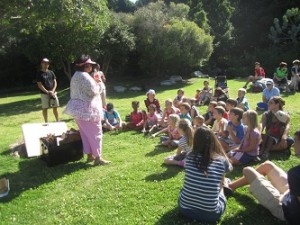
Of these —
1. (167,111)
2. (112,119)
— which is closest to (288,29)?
(167,111)

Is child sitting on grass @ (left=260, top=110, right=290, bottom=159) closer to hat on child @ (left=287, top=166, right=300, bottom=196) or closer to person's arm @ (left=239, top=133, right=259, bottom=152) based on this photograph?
person's arm @ (left=239, top=133, right=259, bottom=152)

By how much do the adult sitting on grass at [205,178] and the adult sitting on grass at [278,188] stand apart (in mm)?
572

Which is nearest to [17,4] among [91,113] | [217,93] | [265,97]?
[91,113]

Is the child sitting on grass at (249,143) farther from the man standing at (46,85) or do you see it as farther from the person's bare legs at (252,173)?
the man standing at (46,85)

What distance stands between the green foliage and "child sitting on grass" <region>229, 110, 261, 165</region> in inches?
825

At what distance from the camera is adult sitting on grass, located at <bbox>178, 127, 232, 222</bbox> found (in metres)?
4.39

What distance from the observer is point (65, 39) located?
18.2 metres

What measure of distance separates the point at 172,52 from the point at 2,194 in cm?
1700

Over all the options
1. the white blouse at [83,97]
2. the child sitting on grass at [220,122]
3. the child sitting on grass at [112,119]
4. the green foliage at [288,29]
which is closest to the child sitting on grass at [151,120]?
the child sitting on grass at [112,119]

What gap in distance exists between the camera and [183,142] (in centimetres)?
648

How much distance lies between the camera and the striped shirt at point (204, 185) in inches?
173

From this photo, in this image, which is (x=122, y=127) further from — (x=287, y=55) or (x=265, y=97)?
(x=287, y=55)

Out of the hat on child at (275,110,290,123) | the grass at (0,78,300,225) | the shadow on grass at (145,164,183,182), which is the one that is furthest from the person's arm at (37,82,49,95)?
the hat on child at (275,110,290,123)

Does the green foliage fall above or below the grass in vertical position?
above
